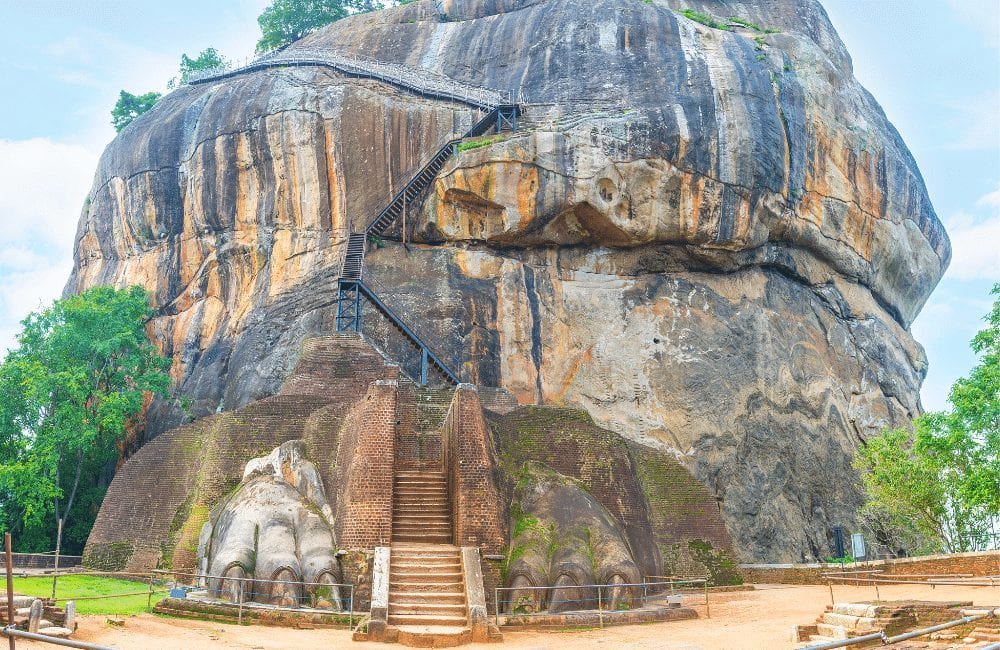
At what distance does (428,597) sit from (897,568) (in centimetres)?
1254

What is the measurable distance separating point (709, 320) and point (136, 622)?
77.1 ft

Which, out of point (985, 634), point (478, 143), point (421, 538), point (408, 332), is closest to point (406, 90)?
point (478, 143)

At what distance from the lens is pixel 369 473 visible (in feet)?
53.0

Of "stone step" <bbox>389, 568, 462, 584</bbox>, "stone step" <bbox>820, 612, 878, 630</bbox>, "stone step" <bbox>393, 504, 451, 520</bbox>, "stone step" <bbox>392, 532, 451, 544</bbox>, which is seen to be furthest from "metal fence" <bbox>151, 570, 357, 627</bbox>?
"stone step" <bbox>820, 612, 878, 630</bbox>

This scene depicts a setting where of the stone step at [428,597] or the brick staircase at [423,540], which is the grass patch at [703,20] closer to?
the brick staircase at [423,540]

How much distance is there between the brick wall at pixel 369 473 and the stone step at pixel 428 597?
159 centimetres

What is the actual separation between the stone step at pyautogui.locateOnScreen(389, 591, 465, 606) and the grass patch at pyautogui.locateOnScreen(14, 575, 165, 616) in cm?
398

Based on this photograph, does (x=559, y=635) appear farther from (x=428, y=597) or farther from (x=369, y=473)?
(x=369, y=473)

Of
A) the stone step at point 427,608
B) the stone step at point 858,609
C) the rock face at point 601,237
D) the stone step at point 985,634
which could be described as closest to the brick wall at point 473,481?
the stone step at point 427,608

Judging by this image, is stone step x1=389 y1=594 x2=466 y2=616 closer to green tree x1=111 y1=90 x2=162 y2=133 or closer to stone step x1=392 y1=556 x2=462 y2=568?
stone step x1=392 y1=556 x2=462 y2=568

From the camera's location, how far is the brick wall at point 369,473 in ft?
51.3

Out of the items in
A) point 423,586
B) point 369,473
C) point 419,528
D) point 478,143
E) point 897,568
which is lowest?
point 423,586

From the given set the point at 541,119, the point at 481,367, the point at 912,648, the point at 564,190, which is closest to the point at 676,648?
the point at 912,648

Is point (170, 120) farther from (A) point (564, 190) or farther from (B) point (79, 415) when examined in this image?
(A) point (564, 190)
